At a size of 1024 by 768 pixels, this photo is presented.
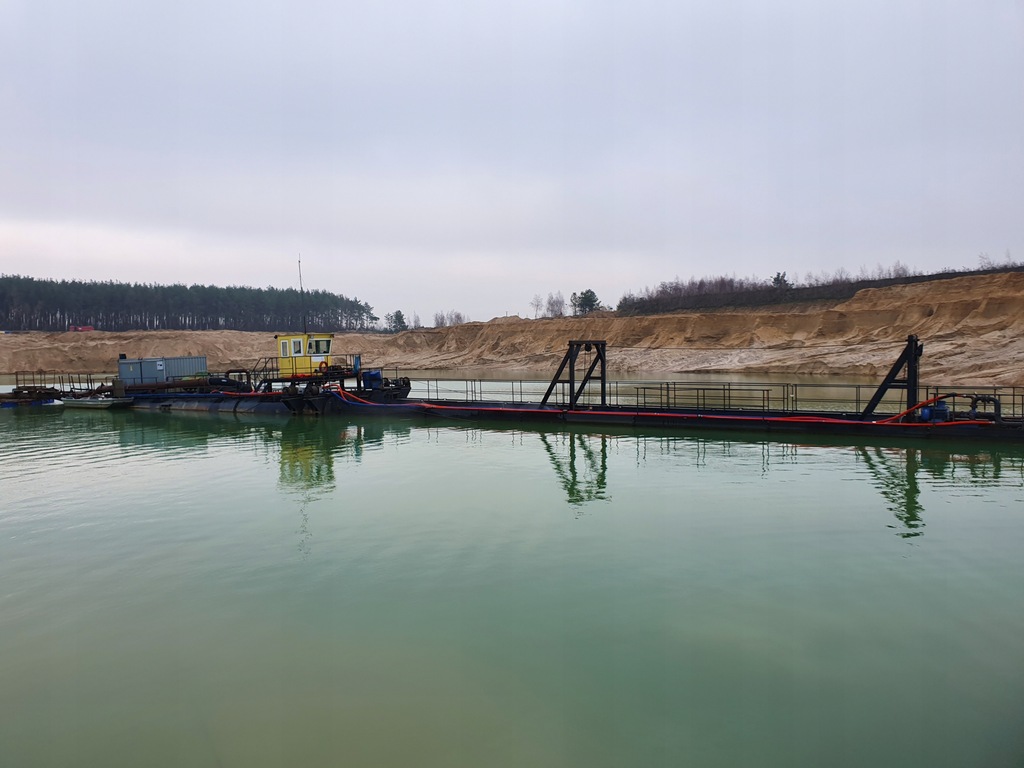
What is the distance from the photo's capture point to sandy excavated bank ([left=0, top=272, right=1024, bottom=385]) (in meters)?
50.6

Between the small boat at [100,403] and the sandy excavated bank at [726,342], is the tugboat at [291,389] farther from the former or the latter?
the sandy excavated bank at [726,342]

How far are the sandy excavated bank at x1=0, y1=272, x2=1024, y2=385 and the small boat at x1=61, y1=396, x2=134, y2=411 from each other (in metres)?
44.2

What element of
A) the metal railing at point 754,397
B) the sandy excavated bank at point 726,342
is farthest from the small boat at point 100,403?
the sandy excavated bank at point 726,342

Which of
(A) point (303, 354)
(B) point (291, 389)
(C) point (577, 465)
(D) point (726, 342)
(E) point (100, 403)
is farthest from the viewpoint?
(D) point (726, 342)

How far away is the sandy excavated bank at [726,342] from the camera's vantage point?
50.6 metres

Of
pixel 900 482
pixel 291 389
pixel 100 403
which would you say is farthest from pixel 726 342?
pixel 100 403

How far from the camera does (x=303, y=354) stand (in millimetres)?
36875

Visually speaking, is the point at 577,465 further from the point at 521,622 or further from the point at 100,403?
the point at 100,403

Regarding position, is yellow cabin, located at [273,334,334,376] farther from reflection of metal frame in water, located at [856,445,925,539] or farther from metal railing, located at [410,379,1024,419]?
reflection of metal frame in water, located at [856,445,925,539]

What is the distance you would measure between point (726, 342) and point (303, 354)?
4919 centimetres

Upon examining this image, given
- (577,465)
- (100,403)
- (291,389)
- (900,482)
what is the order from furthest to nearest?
1. (100,403)
2. (291,389)
3. (577,465)
4. (900,482)

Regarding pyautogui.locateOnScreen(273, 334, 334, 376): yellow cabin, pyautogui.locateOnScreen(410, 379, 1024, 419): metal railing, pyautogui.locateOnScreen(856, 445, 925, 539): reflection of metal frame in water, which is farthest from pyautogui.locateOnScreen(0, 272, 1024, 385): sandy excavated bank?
pyautogui.locateOnScreen(273, 334, 334, 376): yellow cabin

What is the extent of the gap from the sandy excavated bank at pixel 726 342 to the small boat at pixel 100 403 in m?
44.2

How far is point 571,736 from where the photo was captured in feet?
21.9
